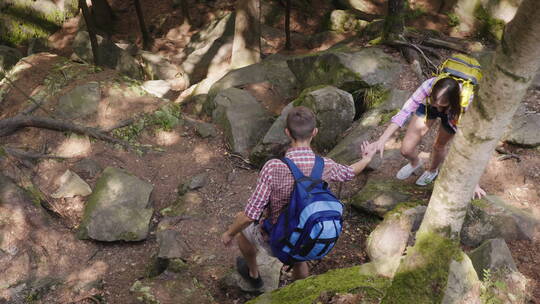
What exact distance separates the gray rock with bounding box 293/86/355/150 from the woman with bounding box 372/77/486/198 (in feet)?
7.97

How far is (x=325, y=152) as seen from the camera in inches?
310

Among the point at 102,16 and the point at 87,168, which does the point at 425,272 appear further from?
the point at 102,16

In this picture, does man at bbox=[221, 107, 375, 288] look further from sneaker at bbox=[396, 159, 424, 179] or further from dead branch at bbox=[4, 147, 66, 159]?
dead branch at bbox=[4, 147, 66, 159]

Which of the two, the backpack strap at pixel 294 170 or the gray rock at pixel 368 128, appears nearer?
the backpack strap at pixel 294 170

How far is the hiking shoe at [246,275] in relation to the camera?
14.8 feet

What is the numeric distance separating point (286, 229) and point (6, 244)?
14.6 feet

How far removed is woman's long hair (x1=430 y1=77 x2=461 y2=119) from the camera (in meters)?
3.95

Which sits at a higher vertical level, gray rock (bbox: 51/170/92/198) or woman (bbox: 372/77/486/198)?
woman (bbox: 372/77/486/198)

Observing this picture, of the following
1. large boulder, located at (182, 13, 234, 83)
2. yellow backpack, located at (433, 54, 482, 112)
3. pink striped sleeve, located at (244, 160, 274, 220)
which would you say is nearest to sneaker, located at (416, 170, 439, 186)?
yellow backpack, located at (433, 54, 482, 112)

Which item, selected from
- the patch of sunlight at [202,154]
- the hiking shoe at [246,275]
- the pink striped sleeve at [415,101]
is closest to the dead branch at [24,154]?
the patch of sunlight at [202,154]

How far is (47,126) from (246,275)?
5.68 metres

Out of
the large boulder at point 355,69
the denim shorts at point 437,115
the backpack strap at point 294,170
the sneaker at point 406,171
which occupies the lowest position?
the sneaker at point 406,171

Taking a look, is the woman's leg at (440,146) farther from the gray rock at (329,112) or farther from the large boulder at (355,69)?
the large boulder at (355,69)

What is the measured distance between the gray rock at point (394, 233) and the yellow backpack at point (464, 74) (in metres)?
1.43
